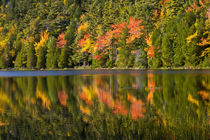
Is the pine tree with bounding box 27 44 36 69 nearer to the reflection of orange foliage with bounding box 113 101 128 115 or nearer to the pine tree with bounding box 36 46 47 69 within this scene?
the pine tree with bounding box 36 46 47 69

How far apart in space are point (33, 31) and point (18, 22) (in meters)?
38.5

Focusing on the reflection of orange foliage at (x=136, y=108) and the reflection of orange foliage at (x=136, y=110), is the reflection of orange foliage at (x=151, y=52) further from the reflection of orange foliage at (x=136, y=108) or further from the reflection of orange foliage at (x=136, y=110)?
the reflection of orange foliage at (x=136, y=110)

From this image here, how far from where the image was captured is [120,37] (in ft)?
276

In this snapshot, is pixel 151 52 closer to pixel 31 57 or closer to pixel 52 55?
pixel 52 55

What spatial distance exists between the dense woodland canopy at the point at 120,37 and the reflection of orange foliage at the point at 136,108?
45.4 m

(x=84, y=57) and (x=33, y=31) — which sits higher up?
(x=33, y=31)

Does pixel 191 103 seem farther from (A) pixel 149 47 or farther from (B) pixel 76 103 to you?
(A) pixel 149 47

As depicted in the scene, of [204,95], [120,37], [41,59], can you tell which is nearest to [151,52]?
[120,37]

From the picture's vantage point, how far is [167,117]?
494 inches

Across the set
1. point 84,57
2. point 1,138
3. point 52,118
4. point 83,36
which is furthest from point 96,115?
point 83,36

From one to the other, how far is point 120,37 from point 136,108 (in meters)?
70.2

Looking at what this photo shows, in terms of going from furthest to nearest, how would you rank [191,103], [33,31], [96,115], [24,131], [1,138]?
[33,31], [191,103], [96,115], [24,131], [1,138]

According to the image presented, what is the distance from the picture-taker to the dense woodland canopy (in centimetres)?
6294

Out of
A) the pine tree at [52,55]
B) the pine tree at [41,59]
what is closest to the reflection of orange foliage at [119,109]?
the pine tree at [52,55]
